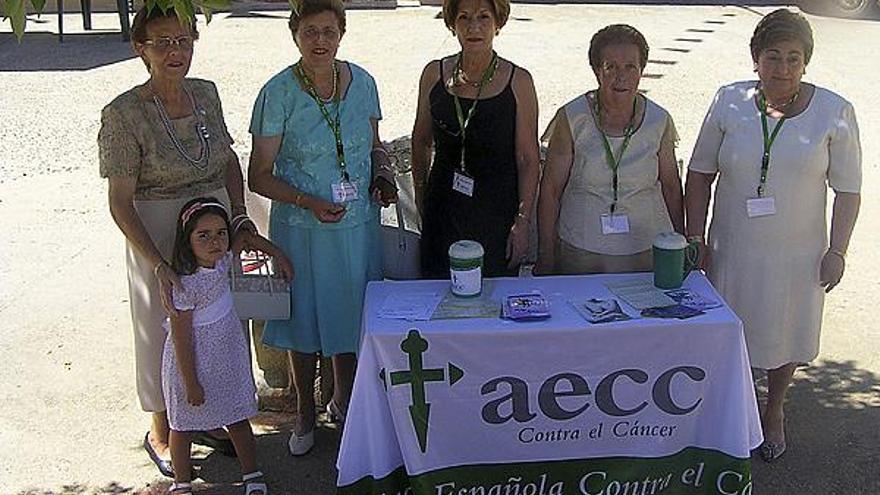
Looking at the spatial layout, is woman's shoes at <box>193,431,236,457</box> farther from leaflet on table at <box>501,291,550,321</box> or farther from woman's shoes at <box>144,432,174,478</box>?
leaflet on table at <box>501,291,550,321</box>

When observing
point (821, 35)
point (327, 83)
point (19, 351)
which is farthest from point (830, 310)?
point (821, 35)

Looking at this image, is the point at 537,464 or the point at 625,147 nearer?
the point at 537,464

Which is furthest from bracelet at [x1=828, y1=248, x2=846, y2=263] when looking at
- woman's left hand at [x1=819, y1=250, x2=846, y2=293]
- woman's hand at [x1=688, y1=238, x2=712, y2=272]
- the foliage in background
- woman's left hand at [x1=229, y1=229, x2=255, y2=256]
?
the foliage in background

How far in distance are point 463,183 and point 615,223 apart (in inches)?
Answer: 23.2

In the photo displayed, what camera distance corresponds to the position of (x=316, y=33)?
11.6 ft

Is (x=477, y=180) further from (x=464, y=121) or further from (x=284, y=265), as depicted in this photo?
(x=284, y=265)

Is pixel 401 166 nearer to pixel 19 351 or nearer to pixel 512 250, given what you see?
pixel 512 250

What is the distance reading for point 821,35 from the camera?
15297 millimetres

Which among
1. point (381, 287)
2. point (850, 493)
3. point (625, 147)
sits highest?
point (625, 147)

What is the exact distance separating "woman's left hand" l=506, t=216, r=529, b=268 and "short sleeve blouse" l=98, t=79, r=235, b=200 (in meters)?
1.12

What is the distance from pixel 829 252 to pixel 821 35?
12829 mm

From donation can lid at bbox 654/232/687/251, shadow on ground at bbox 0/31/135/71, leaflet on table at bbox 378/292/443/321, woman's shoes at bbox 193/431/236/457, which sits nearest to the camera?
leaflet on table at bbox 378/292/443/321

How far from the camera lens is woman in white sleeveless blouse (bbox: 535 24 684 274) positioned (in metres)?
3.54

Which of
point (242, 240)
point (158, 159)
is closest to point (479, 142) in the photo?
point (242, 240)
